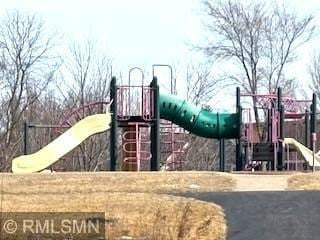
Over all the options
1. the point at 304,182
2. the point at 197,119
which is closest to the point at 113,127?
the point at 197,119

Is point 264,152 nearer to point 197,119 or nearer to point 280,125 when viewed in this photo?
point 280,125

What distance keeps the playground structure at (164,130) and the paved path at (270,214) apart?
435 inches

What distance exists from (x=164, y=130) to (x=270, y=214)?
61.3 ft

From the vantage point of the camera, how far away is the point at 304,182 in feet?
60.4

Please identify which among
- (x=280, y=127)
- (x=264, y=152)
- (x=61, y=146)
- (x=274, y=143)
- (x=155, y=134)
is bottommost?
(x=264, y=152)

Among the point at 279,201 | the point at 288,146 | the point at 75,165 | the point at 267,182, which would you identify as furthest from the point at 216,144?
the point at 279,201

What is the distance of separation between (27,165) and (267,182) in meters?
9.78

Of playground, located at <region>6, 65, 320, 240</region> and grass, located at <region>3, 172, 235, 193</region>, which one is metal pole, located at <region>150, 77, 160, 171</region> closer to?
playground, located at <region>6, 65, 320, 240</region>

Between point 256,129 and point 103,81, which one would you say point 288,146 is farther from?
point 103,81

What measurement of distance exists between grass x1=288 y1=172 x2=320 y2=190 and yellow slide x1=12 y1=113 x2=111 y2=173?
9.14m

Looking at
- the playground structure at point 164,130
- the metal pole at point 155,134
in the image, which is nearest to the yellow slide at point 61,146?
the playground structure at point 164,130

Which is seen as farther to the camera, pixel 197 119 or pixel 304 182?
pixel 197 119

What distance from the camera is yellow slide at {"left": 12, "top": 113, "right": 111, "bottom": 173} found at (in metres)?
26.1

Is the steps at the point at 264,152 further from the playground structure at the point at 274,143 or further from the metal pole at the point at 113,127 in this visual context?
the metal pole at the point at 113,127
